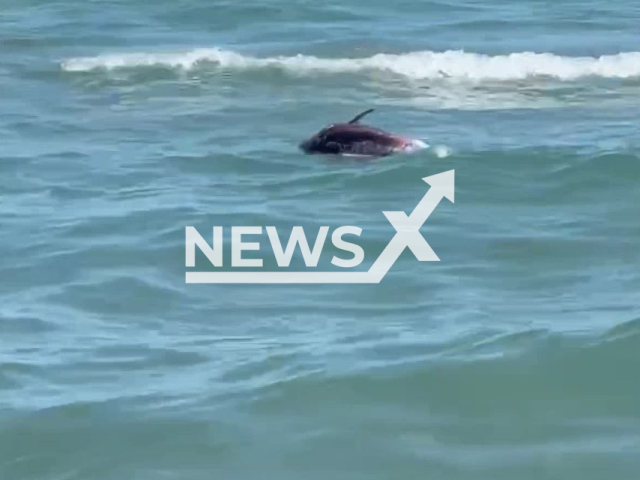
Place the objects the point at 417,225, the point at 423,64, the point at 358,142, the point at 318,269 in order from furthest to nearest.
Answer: the point at 423,64, the point at 358,142, the point at 417,225, the point at 318,269

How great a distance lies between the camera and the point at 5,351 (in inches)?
310

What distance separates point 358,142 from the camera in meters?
11.5

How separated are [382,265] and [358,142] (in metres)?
2.49

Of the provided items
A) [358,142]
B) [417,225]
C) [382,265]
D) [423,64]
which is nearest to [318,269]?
[382,265]

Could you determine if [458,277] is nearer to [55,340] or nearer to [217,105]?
[55,340]

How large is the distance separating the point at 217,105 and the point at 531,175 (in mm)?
3725

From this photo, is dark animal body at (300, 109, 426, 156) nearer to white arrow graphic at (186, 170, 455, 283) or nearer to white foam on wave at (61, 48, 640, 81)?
white arrow graphic at (186, 170, 455, 283)

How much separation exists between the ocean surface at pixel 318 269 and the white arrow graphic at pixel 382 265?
84 millimetres

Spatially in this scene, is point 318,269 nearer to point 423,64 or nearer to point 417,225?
point 417,225

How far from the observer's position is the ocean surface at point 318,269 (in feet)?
22.4

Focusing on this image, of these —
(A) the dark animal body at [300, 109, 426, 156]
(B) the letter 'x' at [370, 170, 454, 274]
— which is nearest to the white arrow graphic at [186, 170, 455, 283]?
(B) the letter 'x' at [370, 170, 454, 274]

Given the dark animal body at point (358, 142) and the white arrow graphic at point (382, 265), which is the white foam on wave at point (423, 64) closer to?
the dark animal body at point (358, 142)

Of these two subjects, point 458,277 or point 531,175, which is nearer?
point 458,277

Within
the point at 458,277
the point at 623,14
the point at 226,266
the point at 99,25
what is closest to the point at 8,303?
the point at 226,266
